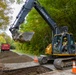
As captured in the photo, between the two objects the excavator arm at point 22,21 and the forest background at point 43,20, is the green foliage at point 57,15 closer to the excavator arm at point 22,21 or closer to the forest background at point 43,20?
the forest background at point 43,20

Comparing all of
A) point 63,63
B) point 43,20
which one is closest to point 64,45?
point 63,63

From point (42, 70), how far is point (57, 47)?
2.31 metres

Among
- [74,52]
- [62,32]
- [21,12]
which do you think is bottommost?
[74,52]

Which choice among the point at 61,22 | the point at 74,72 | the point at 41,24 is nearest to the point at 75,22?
the point at 61,22

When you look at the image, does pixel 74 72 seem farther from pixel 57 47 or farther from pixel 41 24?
pixel 41 24

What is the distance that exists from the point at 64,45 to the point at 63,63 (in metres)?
1.67

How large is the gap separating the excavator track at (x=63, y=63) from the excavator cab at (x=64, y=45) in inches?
23.6

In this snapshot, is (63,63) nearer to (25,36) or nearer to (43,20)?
(25,36)

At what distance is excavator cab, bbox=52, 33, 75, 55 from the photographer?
15570mm

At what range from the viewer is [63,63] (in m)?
14.6

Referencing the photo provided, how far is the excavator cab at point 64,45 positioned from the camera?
15.6 meters

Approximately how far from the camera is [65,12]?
24094 millimetres

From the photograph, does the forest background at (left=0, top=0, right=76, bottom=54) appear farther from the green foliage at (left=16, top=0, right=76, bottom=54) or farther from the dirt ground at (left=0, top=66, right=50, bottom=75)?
the dirt ground at (left=0, top=66, right=50, bottom=75)

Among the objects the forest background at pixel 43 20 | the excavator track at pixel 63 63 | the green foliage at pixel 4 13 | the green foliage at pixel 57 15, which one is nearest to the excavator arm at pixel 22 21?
the excavator track at pixel 63 63
